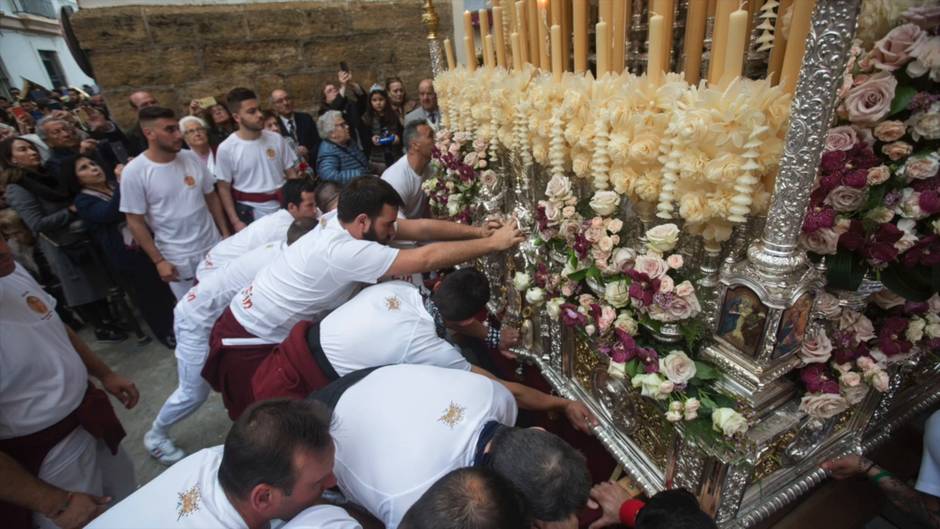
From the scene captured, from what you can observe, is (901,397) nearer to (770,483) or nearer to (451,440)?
(770,483)

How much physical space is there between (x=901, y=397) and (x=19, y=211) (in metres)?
5.26

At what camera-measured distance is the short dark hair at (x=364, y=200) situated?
229 cm

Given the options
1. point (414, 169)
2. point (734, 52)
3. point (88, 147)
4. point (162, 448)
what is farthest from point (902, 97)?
point (88, 147)

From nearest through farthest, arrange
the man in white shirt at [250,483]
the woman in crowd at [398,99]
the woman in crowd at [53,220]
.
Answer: the man in white shirt at [250,483] < the woman in crowd at [53,220] < the woman in crowd at [398,99]

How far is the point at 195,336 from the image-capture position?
8.86 feet

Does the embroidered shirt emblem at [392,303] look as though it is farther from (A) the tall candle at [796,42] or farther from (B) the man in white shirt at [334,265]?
(A) the tall candle at [796,42]

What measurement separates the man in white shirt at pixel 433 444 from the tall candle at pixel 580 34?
1355mm

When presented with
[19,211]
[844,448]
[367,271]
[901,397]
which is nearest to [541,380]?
[367,271]

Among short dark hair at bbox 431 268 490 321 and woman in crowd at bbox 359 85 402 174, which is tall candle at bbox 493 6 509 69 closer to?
short dark hair at bbox 431 268 490 321

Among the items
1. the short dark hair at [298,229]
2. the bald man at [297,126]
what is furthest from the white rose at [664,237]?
the bald man at [297,126]

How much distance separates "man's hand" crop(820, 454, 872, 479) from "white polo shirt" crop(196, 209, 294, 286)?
304cm

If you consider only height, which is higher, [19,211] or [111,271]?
[19,211]

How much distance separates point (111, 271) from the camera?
3.77 metres

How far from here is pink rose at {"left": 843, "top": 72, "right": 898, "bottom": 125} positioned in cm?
118
